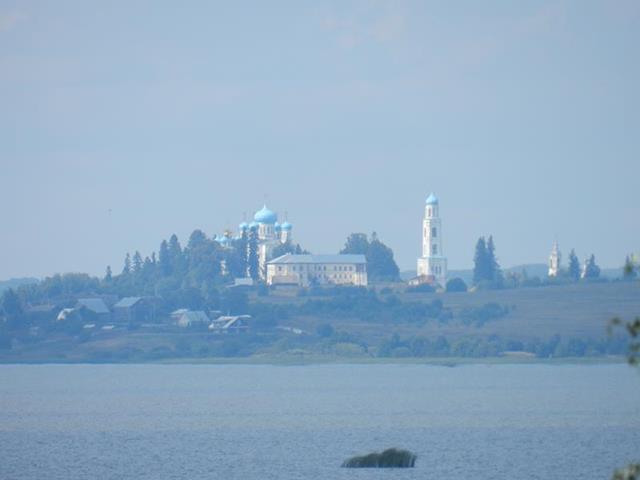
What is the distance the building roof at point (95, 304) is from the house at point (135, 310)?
1.33 meters

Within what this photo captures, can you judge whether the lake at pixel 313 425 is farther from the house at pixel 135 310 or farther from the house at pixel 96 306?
the house at pixel 96 306

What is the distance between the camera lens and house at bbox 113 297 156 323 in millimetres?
182500

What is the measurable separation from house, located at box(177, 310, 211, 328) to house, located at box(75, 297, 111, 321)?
8.94m

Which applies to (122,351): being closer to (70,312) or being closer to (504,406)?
(70,312)

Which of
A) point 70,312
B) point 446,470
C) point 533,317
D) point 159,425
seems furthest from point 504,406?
point 70,312

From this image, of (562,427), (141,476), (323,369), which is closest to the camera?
(141,476)

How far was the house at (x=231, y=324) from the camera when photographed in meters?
174

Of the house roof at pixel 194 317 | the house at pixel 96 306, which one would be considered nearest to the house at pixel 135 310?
the house at pixel 96 306

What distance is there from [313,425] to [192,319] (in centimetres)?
9618

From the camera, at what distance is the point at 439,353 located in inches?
6486

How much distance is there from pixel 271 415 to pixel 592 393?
2920cm

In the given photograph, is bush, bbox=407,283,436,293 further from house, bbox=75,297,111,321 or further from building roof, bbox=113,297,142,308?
house, bbox=75,297,111,321

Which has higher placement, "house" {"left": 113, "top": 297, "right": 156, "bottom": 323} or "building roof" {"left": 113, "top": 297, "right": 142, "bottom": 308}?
"building roof" {"left": 113, "top": 297, "right": 142, "bottom": 308}

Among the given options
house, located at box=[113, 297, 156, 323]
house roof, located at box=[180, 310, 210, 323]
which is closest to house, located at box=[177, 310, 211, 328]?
house roof, located at box=[180, 310, 210, 323]
